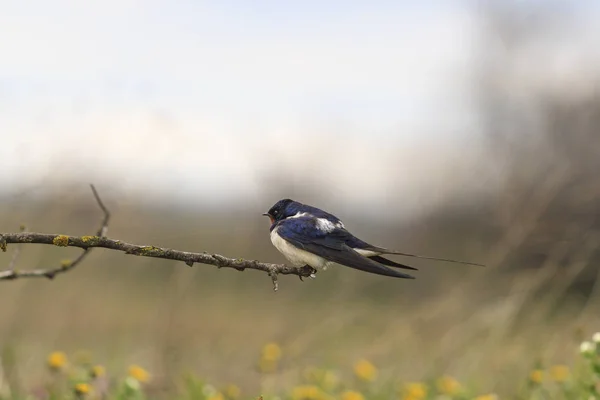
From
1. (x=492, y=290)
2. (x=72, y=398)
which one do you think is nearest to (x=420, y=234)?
(x=492, y=290)

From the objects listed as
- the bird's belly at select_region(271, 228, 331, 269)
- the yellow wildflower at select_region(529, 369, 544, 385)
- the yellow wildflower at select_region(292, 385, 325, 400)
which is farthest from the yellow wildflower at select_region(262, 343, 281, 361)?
the bird's belly at select_region(271, 228, 331, 269)

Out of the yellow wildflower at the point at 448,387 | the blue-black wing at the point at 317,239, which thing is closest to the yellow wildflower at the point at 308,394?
the yellow wildflower at the point at 448,387

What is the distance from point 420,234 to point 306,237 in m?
8.90

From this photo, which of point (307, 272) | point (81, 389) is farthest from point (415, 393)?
point (307, 272)

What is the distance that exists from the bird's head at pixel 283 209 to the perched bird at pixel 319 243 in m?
0.02

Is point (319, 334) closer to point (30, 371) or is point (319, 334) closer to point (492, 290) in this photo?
point (30, 371)

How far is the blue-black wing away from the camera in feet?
7.08

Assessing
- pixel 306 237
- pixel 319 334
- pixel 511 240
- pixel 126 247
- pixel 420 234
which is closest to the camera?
pixel 126 247

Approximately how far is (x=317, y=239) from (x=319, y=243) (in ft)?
0.06

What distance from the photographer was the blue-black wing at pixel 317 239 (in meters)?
2.16

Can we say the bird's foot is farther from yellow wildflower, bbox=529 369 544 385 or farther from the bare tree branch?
yellow wildflower, bbox=529 369 544 385

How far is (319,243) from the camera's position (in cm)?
229

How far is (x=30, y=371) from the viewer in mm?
5969

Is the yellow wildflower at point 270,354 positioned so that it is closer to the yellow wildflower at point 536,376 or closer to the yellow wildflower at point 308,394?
the yellow wildflower at point 308,394
